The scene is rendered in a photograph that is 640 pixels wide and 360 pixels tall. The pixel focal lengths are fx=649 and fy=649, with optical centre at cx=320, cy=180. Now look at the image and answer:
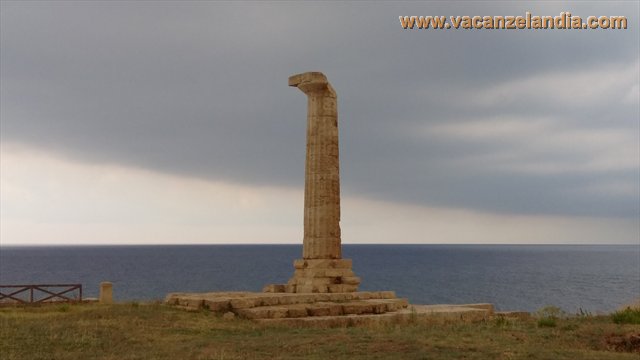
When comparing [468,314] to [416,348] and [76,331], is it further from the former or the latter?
[76,331]

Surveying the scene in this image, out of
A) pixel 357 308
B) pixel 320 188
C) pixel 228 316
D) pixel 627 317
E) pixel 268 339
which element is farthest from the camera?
pixel 320 188

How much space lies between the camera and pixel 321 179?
22.7 meters

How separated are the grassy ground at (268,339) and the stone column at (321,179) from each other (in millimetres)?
5527

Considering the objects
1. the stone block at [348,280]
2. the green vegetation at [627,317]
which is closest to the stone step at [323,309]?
the stone block at [348,280]

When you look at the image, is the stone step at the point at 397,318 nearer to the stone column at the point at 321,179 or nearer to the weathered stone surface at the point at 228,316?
the weathered stone surface at the point at 228,316

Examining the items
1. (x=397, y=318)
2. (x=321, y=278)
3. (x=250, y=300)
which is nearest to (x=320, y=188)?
(x=321, y=278)

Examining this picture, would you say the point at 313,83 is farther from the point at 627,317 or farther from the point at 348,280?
the point at 627,317

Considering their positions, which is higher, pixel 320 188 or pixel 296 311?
pixel 320 188

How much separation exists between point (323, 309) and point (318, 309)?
178 mm

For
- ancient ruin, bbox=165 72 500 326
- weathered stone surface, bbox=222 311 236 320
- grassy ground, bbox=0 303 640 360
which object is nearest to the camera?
grassy ground, bbox=0 303 640 360

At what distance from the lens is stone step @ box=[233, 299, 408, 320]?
60.2ft

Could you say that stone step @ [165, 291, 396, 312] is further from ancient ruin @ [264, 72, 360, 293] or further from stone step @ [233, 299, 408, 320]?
ancient ruin @ [264, 72, 360, 293]

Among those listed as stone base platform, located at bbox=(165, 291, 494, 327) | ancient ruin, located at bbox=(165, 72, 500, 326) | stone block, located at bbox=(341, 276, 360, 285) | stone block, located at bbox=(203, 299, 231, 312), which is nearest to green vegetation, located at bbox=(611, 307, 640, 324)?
stone base platform, located at bbox=(165, 291, 494, 327)

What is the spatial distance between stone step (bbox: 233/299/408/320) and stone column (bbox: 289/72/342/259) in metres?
2.61
